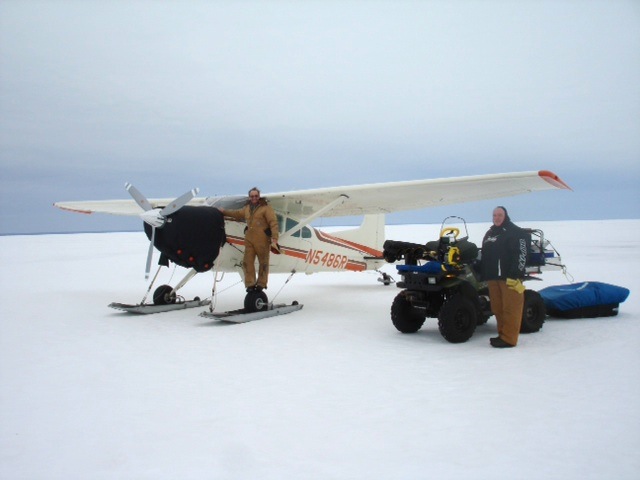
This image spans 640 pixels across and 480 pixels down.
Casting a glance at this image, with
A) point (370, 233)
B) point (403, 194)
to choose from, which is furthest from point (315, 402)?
point (370, 233)

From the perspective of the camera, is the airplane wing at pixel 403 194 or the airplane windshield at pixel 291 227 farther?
the airplane windshield at pixel 291 227

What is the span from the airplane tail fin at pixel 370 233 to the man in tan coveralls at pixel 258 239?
4135mm

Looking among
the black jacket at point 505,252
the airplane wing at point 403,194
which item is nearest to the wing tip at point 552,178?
the airplane wing at point 403,194

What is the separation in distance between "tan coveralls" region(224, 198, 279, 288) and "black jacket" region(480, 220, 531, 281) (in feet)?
12.4

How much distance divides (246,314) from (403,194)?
3.47m

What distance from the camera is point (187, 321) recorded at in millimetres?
8102

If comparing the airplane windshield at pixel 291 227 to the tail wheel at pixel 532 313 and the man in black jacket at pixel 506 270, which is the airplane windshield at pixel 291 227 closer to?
the man in black jacket at pixel 506 270

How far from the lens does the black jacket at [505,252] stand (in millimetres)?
5738

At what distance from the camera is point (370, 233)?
1277 centimetres

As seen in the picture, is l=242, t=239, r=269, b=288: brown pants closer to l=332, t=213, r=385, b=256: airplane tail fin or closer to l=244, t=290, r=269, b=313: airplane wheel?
l=244, t=290, r=269, b=313: airplane wheel

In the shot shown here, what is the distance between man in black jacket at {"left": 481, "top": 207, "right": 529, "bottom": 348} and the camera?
5.76 metres

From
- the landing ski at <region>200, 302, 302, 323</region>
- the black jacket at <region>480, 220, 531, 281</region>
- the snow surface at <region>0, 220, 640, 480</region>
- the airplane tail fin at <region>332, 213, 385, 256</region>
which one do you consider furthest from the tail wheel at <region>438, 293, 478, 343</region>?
the airplane tail fin at <region>332, 213, 385, 256</region>

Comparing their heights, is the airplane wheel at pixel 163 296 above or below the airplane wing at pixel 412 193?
below

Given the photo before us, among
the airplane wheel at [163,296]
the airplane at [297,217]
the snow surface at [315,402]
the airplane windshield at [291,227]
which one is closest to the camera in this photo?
the snow surface at [315,402]
